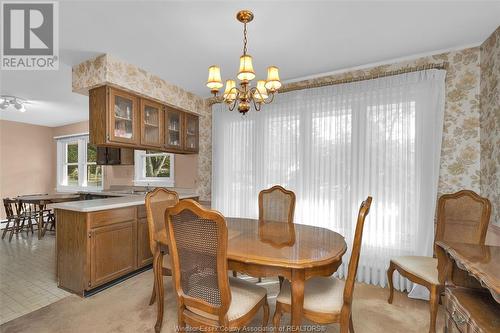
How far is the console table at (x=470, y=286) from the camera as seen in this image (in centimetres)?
117

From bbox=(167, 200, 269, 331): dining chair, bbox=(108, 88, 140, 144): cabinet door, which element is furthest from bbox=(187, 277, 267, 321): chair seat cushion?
bbox=(108, 88, 140, 144): cabinet door

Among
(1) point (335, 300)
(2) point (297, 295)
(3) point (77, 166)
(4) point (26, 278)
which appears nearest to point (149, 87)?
(4) point (26, 278)

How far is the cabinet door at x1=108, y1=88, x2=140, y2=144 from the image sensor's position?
2.71 metres

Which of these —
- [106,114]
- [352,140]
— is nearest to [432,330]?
[352,140]

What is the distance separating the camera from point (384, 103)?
265cm

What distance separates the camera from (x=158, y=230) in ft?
7.38

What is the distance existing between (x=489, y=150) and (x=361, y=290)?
173 cm

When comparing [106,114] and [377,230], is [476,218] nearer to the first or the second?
[377,230]

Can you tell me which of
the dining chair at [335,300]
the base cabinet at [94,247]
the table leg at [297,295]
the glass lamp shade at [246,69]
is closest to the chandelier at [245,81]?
the glass lamp shade at [246,69]

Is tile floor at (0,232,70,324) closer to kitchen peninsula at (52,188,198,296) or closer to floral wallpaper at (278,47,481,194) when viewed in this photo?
kitchen peninsula at (52,188,198,296)

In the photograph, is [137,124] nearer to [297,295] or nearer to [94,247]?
[94,247]

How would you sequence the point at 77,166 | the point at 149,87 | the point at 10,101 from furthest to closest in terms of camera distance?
the point at 77,166 → the point at 10,101 → the point at 149,87

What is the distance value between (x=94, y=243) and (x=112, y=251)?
0.80 feet

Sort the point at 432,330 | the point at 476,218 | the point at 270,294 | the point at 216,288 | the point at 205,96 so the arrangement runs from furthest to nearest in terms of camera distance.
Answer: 1. the point at 205,96
2. the point at 270,294
3. the point at 476,218
4. the point at 432,330
5. the point at 216,288
